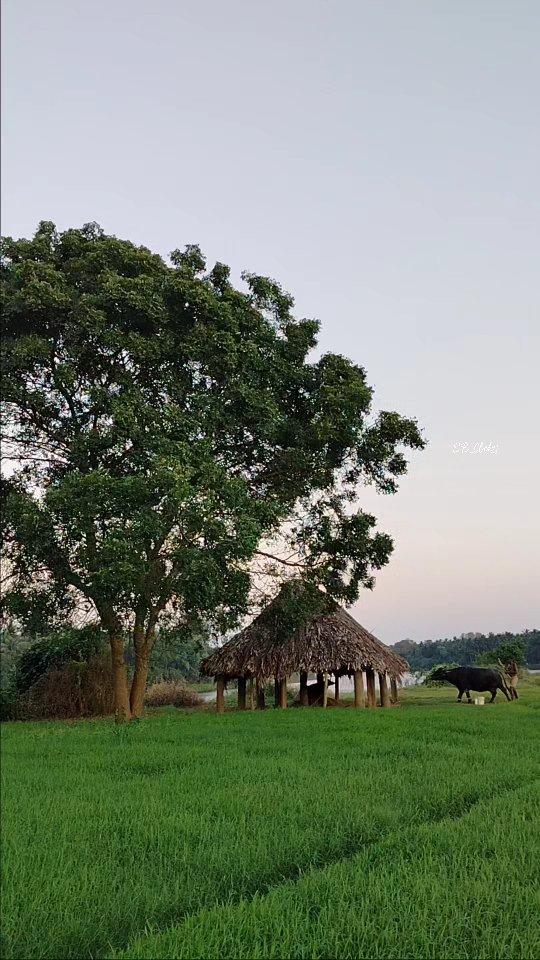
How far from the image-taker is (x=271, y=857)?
4.59 meters

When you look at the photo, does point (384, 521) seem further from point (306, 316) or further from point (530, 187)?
point (530, 187)

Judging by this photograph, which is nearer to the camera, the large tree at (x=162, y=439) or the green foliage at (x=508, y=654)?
the large tree at (x=162, y=439)

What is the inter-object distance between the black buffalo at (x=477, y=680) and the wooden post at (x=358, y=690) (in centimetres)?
600

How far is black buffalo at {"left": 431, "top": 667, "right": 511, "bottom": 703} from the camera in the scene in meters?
27.3

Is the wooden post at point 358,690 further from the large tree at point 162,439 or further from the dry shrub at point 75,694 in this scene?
the dry shrub at point 75,694

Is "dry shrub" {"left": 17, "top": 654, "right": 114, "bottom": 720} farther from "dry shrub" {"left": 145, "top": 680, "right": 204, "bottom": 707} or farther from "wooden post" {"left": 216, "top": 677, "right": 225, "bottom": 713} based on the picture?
"dry shrub" {"left": 145, "top": 680, "right": 204, "bottom": 707}

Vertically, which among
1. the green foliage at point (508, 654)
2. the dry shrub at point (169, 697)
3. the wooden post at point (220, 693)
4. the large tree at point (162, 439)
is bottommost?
the dry shrub at point (169, 697)

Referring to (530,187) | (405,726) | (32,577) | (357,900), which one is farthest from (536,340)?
(357,900)

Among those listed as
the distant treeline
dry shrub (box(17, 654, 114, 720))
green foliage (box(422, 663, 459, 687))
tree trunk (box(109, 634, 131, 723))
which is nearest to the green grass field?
tree trunk (box(109, 634, 131, 723))

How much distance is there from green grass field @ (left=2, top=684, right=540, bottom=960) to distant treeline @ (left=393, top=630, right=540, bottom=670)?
189ft

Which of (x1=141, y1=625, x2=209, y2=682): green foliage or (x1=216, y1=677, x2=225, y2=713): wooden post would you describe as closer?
(x1=141, y1=625, x2=209, y2=682): green foliage

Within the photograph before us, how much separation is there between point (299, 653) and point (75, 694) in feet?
24.3

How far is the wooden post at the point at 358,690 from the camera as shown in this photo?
2316 cm

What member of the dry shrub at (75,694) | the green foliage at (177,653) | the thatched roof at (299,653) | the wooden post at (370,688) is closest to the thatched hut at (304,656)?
the thatched roof at (299,653)
